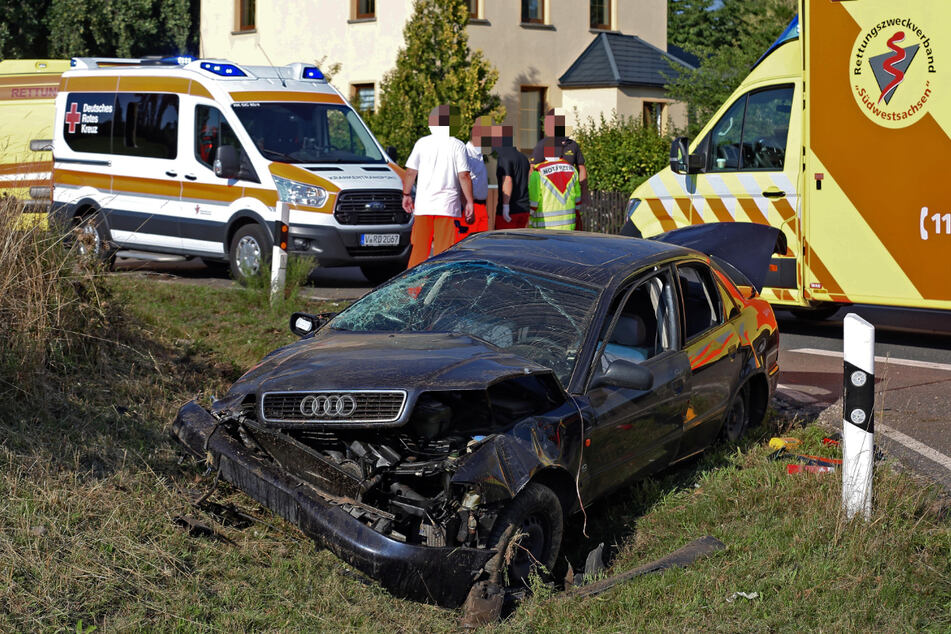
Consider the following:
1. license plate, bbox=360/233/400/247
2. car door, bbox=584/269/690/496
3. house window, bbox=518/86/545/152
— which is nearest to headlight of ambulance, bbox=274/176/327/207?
license plate, bbox=360/233/400/247

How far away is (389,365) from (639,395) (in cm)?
130

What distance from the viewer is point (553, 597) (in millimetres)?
4477

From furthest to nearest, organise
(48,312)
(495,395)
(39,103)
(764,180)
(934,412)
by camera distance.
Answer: (39,103)
(764,180)
(934,412)
(48,312)
(495,395)

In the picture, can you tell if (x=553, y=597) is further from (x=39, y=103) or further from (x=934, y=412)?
(x=39, y=103)

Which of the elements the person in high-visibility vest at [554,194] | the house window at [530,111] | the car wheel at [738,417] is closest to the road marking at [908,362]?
the person in high-visibility vest at [554,194]

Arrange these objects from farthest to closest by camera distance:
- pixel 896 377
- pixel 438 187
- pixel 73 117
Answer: pixel 73 117 → pixel 438 187 → pixel 896 377

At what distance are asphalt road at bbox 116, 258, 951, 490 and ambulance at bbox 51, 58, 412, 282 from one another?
738 mm

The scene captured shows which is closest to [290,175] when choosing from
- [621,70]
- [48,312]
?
[48,312]

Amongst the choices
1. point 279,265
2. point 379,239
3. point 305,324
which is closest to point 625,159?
point 379,239

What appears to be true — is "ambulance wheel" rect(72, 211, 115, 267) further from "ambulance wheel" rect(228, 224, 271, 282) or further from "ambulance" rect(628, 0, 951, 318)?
"ambulance" rect(628, 0, 951, 318)

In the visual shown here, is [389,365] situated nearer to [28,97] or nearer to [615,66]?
[28,97]

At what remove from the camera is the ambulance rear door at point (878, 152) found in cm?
926

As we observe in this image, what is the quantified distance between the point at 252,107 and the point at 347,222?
1781 mm

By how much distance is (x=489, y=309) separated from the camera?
563cm
